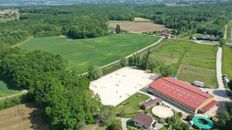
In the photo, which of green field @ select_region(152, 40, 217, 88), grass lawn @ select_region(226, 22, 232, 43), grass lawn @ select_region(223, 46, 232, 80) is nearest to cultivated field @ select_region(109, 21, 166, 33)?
green field @ select_region(152, 40, 217, 88)

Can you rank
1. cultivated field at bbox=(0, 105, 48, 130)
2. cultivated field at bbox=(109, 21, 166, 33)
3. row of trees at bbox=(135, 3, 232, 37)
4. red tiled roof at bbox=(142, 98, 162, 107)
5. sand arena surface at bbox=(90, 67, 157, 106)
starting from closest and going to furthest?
1. cultivated field at bbox=(0, 105, 48, 130)
2. red tiled roof at bbox=(142, 98, 162, 107)
3. sand arena surface at bbox=(90, 67, 157, 106)
4. row of trees at bbox=(135, 3, 232, 37)
5. cultivated field at bbox=(109, 21, 166, 33)

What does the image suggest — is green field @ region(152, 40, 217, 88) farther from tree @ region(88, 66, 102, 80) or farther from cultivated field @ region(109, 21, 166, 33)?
cultivated field @ region(109, 21, 166, 33)

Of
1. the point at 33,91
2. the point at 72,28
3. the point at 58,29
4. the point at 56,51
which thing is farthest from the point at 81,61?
the point at 58,29

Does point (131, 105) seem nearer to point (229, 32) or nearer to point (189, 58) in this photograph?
point (189, 58)

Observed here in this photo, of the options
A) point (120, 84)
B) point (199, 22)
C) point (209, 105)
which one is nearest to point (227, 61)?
point (209, 105)

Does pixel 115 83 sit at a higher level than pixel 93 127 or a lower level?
higher

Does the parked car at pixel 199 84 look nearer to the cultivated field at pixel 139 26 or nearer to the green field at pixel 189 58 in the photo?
the green field at pixel 189 58

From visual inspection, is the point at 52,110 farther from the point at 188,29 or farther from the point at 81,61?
the point at 188,29

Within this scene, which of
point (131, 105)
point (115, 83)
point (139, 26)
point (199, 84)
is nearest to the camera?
point (131, 105)
